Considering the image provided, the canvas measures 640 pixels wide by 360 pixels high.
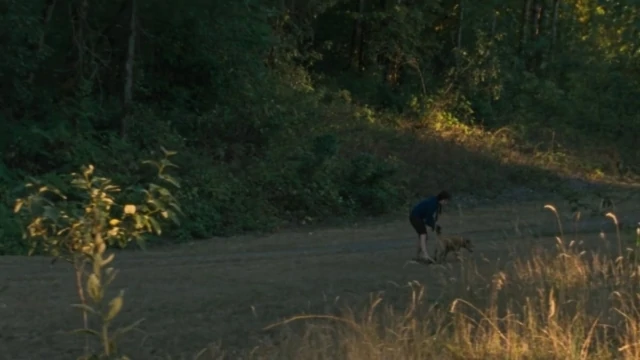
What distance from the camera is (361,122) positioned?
36.8 metres

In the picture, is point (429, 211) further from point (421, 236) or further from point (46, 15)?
point (46, 15)

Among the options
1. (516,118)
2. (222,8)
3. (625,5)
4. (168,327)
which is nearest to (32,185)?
(168,327)

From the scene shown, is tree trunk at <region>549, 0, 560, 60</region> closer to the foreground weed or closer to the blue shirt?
the blue shirt

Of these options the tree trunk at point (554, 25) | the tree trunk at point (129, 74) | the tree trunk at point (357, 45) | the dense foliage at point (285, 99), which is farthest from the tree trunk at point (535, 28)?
the tree trunk at point (129, 74)

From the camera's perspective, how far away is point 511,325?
26.3ft

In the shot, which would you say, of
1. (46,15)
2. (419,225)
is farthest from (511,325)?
(46,15)

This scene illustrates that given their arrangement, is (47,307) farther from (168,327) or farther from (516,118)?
(516,118)

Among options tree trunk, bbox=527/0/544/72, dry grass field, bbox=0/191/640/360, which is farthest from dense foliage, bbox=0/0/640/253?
dry grass field, bbox=0/191/640/360

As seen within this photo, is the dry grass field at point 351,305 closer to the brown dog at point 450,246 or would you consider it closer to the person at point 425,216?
the brown dog at point 450,246

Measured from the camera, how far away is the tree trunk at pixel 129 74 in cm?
2756

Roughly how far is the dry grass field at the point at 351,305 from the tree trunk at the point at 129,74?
8821 millimetres

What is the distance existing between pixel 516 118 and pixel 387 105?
5382mm

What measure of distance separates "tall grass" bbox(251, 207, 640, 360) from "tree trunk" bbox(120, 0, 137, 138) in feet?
59.6

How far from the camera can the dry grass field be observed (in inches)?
308
